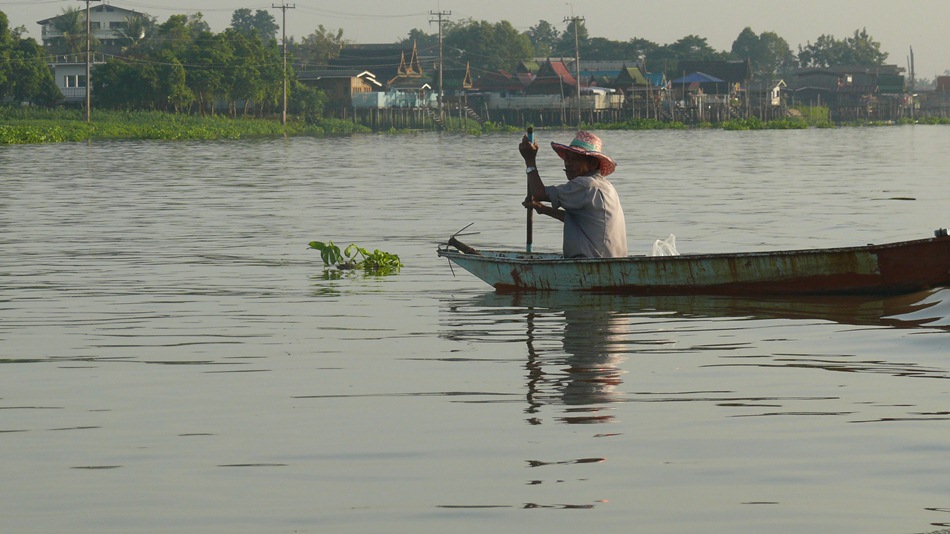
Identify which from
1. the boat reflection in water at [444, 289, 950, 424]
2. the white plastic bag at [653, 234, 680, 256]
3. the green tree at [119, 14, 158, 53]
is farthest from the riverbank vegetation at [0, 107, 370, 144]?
the boat reflection in water at [444, 289, 950, 424]

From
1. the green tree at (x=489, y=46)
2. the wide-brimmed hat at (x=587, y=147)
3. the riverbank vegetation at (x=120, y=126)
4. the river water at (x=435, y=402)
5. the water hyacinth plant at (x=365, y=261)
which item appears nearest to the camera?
the river water at (x=435, y=402)

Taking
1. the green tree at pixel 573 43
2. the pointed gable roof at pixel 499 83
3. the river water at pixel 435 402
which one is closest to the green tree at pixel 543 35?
the green tree at pixel 573 43

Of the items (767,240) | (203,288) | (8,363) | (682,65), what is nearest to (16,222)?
(203,288)

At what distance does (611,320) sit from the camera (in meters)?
9.64

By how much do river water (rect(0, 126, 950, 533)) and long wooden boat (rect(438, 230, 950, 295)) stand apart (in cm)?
13

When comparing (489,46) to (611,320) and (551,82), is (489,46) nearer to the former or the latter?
(551,82)

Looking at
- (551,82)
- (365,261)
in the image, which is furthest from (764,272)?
(551,82)

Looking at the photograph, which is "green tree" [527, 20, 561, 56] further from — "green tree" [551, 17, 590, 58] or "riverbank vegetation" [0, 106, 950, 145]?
"riverbank vegetation" [0, 106, 950, 145]

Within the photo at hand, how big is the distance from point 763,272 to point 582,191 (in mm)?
1598

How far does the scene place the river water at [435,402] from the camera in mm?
4754

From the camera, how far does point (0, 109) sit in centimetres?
6588

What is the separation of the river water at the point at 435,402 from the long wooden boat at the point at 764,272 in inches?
5.1

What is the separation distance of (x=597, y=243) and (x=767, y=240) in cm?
651

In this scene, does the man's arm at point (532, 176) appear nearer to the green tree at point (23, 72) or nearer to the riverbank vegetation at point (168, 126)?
the riverbank vegetation at point (168, 126)
